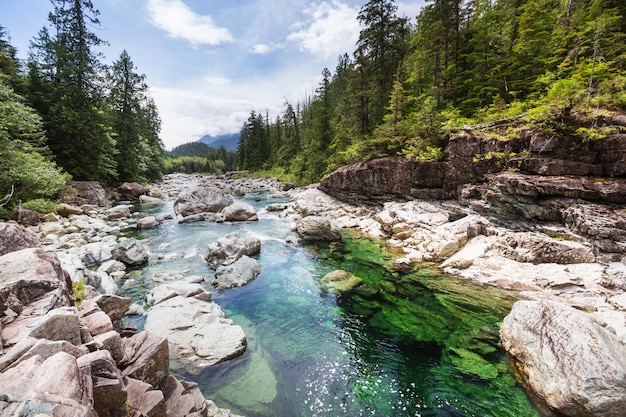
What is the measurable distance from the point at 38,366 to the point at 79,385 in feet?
1.54

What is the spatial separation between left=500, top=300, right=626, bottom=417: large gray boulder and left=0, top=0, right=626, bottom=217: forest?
30.4ft

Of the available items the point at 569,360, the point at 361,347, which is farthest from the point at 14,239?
the point at 569,360

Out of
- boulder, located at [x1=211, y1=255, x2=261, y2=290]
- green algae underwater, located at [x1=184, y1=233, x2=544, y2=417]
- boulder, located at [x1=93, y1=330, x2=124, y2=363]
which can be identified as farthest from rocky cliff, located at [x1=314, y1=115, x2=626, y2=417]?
boulder, located at [x1=93, y1=330, x2=124, y2=363]

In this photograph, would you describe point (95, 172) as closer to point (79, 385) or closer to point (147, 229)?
point (147, 229)

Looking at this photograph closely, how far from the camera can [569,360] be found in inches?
196

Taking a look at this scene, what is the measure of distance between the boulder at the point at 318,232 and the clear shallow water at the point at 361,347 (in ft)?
9.92

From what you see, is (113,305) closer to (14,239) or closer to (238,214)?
(14,239)

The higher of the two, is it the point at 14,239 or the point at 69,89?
the point at 69,89

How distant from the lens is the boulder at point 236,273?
32.5 ft

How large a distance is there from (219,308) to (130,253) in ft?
20.2

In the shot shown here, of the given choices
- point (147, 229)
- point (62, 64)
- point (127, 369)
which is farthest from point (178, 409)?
point (62, 64)

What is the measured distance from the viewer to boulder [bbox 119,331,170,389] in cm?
409

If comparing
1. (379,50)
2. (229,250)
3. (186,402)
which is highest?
(379,50)

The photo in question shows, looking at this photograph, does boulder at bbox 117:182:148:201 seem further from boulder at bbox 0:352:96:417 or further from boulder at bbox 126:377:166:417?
boulder at bbox 0:352:96:417
